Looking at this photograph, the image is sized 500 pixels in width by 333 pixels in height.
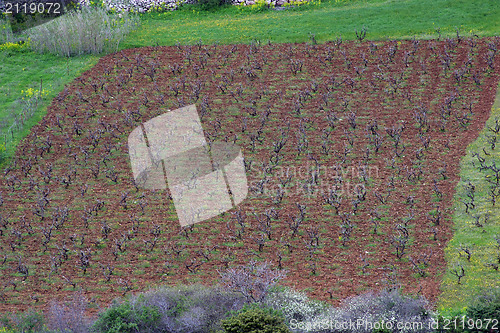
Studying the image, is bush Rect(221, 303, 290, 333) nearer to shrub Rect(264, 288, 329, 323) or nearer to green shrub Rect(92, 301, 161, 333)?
shrub Rect(264, 288, 329, 323)

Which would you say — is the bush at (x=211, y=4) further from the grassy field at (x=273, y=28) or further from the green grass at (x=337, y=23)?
the green grass at (x=337, y=23)

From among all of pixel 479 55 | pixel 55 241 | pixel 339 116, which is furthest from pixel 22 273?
pixel 479 55

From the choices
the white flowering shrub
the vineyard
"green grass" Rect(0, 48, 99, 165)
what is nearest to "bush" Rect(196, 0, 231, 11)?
the vineyard

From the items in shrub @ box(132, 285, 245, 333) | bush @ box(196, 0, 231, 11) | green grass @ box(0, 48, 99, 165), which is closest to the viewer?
shrub @ box(132, 285, 245, 333)

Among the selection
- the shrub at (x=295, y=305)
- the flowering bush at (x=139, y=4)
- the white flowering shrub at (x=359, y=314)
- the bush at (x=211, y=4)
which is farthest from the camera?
the bush at (x=211, y=4)

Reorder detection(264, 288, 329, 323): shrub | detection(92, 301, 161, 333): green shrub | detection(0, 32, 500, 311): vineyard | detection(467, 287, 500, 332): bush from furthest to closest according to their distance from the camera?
detection(0, 32, 500, 311): vineyard → detection(264, 288, 329, 323): shrub → detection(92, 301, 161, 333): green shrub → detection(467, 287, 500, 332): bush

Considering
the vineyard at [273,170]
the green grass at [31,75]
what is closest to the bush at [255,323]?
the vineyard at [273,170]

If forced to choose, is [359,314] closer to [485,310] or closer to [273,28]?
[485,310]

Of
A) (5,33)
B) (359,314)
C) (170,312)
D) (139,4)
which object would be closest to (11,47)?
(5,33)
